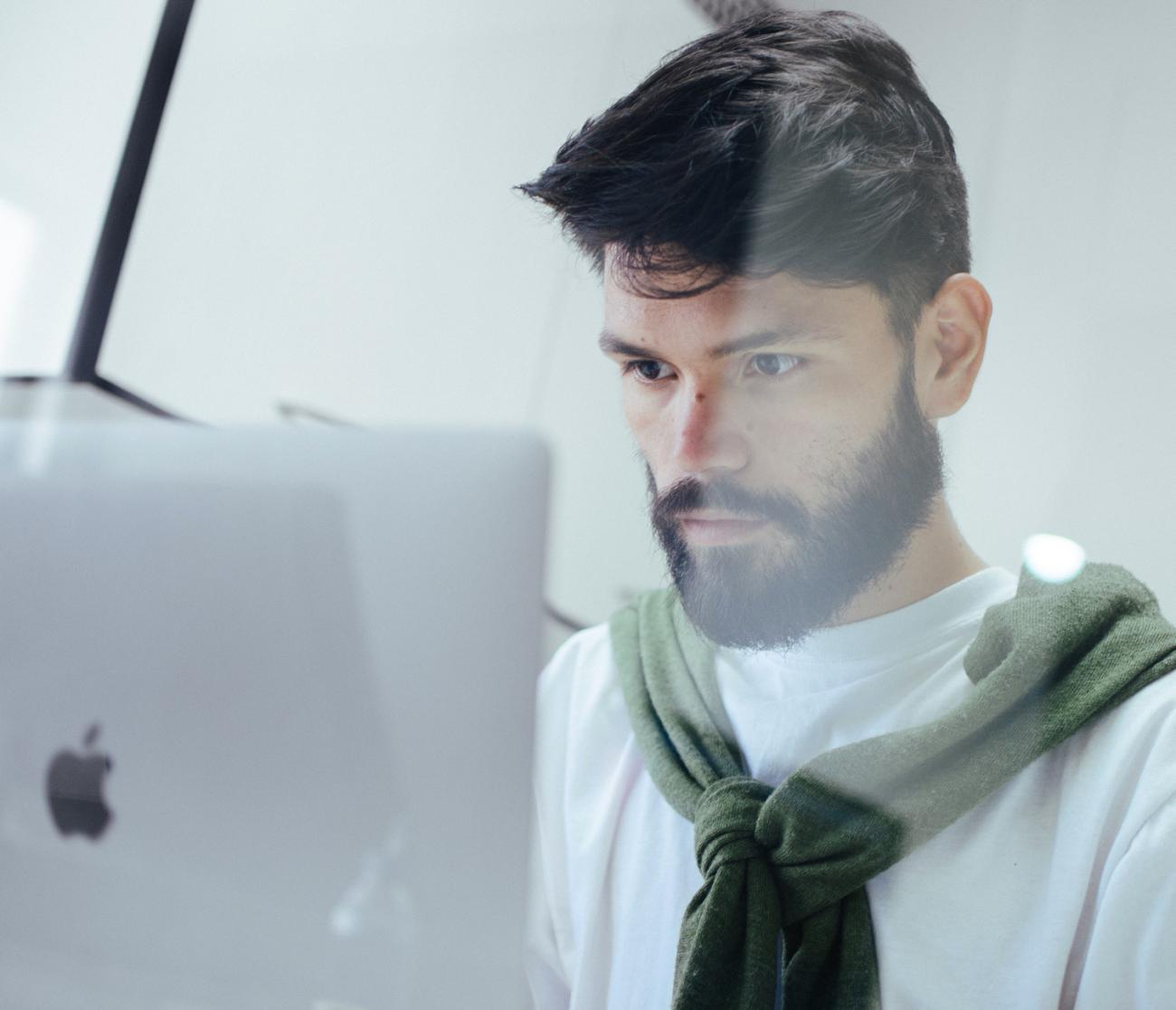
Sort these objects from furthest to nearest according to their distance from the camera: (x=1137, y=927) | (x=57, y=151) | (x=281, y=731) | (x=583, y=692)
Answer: (x=57, y=151) < (x=583, y=692) < (x=1137, y=927) < (x=281, y=731)

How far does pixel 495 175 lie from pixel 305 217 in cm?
26

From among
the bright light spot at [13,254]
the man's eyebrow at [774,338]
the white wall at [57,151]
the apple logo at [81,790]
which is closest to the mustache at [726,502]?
the man's eyebrow at [774,338]

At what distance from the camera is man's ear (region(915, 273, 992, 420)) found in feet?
2.62

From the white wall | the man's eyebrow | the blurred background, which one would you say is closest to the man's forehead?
the man's eyebrow

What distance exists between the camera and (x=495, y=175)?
1.05 metres

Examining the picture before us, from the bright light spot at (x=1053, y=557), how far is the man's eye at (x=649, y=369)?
305 mm

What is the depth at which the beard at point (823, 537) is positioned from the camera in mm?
809

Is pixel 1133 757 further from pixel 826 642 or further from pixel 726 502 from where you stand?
pixel 726 502

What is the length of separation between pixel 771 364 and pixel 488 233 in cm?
39

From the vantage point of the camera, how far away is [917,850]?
744mm

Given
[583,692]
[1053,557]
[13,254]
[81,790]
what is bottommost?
[583,692]

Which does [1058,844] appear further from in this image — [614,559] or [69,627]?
[69,627]

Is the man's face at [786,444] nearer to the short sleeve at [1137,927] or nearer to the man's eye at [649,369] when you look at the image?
the man's eye at [649,369]

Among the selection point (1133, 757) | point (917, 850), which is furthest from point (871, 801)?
point (1133, 757)
